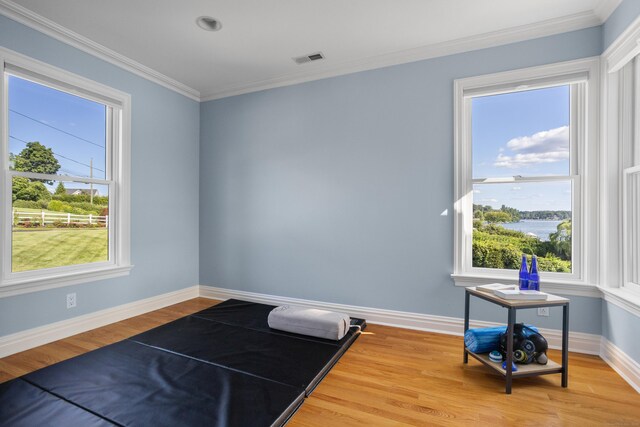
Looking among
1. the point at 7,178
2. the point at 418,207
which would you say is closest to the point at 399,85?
the point at 418,207

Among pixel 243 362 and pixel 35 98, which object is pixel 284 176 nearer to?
pixel 243 362

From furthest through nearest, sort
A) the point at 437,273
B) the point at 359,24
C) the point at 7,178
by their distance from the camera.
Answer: the point at 437,273 → the point at 359,24 → the point at 7,178

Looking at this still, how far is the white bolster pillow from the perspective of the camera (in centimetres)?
265

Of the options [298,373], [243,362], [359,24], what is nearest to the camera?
[298,373]

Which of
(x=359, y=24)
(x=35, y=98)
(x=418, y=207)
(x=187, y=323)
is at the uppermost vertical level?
(x=359, y=24)

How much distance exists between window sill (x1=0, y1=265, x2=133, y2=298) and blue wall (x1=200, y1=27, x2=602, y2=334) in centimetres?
116

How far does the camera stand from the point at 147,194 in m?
3.57

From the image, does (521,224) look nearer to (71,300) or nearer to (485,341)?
(485,341)

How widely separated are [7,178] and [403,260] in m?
3.44

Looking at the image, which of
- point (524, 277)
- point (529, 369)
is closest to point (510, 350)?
point (529, 369)

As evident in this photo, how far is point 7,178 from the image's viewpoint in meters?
2.47

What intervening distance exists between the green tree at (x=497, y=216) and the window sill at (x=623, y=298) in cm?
83

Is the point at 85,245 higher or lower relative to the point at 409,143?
lower

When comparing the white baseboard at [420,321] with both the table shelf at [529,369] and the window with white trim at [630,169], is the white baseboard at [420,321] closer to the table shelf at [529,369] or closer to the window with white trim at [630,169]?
the window with white trim at [630,169]
